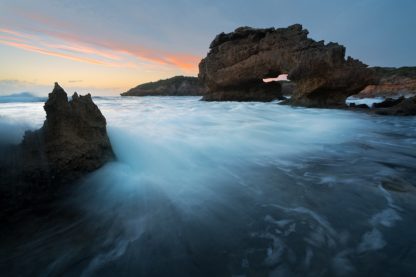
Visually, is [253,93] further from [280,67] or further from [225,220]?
[225,220]

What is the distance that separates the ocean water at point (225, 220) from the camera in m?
2.14

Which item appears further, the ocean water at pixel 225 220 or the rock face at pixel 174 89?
the rock face at pixel 174 89

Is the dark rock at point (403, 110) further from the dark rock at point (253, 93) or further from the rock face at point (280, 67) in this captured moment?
the dark rock at point (253, 93)

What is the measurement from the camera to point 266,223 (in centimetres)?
273

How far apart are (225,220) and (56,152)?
231cm

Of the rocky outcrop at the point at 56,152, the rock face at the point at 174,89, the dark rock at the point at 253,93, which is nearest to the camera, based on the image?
the rocky outcrop at the point at 56,152

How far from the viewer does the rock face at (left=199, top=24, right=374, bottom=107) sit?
15.5 meters

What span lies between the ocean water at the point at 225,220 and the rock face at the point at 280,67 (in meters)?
11.7

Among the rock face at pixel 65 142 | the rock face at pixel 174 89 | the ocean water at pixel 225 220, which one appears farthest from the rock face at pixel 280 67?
the rock face at pixel 174 89

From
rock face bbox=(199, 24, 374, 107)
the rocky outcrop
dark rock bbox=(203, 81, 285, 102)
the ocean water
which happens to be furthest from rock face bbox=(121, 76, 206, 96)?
the rocky outcrop

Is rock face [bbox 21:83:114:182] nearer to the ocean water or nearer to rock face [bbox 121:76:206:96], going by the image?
the ocean water

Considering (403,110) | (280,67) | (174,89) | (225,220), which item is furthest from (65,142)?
(174,89)

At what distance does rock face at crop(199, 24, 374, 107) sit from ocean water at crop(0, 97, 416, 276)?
11.7 meters

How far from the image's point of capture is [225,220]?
2.83m
